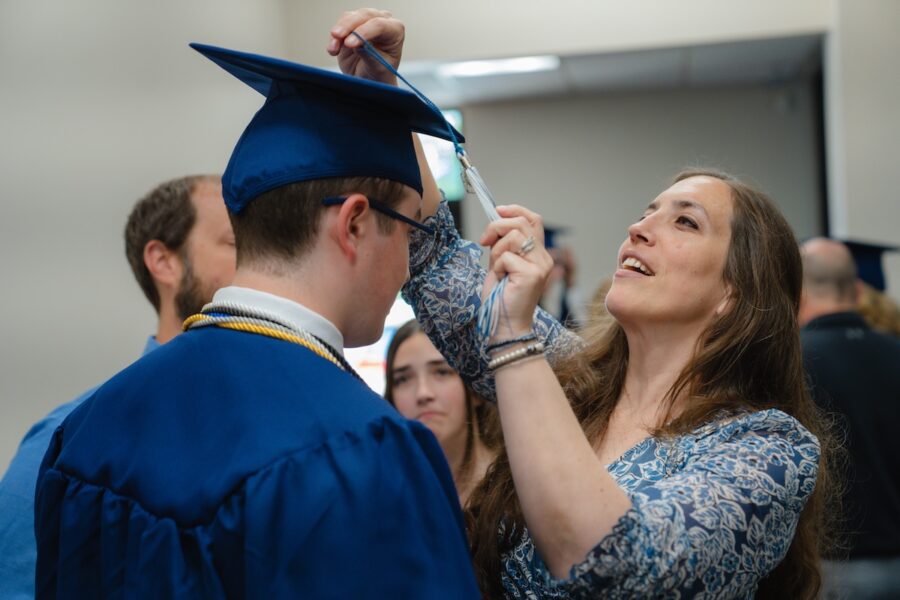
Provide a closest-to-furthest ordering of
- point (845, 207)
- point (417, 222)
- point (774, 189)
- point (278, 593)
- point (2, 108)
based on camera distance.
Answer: point (278, 593), point (417, 222), point (2, 108), point (845, 207), point (774, 189)

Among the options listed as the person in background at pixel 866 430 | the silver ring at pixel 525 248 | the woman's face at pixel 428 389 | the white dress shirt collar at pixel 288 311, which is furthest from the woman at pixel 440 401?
the white dress shirt collar at pixel 288 311

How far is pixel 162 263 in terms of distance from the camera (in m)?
2.44

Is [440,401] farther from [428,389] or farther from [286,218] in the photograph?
[286,218]

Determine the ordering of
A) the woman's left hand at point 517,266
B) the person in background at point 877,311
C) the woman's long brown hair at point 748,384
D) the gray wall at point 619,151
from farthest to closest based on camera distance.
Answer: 1. the gray wall at point 619,151
2. the person in background at point 877,311
3. the woman's long brown hair at point 748,384
4. the woman's left hand at point 517,266

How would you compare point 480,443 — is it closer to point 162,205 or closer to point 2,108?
point 162,205

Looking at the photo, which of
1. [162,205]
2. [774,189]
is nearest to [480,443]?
[162,205]

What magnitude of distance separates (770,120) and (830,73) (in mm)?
1948

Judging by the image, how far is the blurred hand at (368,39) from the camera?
146 cm

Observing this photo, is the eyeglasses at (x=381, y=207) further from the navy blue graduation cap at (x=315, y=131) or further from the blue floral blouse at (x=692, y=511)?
the blue floral blouse at (x=692, y=511)

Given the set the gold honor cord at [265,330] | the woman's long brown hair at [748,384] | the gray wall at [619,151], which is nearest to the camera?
the gold honor cord at [265,330]

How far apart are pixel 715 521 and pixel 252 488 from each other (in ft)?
2.01

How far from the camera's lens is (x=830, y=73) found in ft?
18.2

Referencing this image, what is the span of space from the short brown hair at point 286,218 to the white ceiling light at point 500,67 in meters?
4.57

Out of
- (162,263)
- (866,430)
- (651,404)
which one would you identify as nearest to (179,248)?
(162,263)
